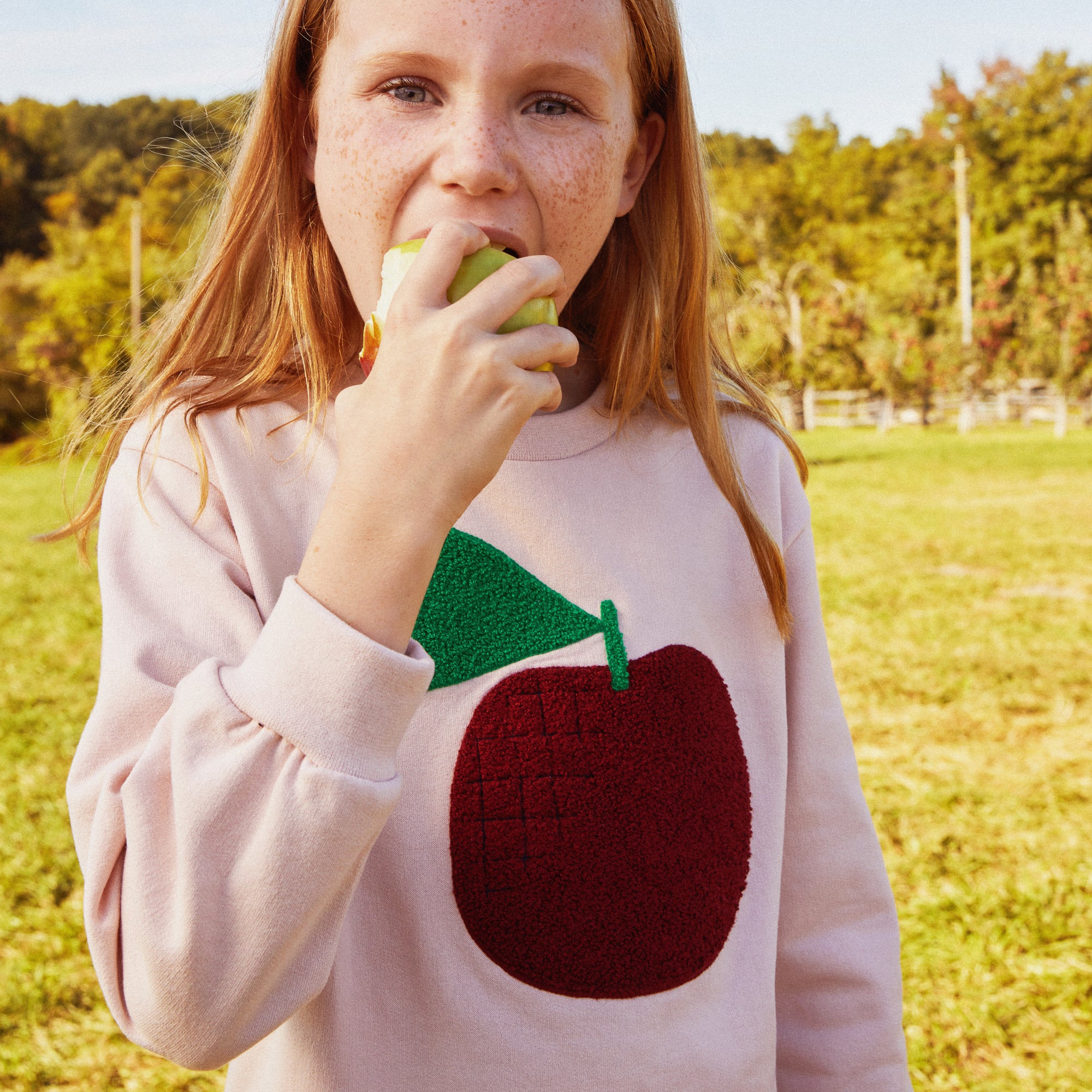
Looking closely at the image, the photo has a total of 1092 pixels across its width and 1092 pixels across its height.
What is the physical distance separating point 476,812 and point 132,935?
1.07 feet

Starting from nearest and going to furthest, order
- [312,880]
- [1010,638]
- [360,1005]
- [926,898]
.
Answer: [312,880] < [360,1005] < [926,898] < [1010,638]

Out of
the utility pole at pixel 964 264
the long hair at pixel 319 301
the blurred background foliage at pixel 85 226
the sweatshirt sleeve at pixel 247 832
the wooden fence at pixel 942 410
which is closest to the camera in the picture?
the sweatshirt sleeve at pixel 247 832

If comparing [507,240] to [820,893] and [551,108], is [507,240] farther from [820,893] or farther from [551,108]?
[820,893]

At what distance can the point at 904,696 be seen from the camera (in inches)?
201

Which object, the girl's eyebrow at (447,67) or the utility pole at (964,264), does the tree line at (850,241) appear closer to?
the utility pole at (964,264)

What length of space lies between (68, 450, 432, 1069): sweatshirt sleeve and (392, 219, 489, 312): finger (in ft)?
0.81

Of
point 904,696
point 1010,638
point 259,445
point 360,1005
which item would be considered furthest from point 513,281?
point 1010,638

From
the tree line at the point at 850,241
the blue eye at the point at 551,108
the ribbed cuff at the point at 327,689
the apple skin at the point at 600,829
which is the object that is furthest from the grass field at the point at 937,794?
the tree line at the point at 850,241

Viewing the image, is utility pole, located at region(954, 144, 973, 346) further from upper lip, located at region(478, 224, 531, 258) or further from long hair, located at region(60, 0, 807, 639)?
upper lip, located at region(478, 224, 531, 258)

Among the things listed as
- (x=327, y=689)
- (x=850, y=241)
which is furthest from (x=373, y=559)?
(x=850, y=241)

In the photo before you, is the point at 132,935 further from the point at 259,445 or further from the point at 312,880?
the point at 259,445

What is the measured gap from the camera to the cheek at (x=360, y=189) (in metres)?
0.97

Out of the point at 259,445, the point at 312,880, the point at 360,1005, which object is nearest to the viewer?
the point at 312,880

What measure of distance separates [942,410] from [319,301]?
27.7m
